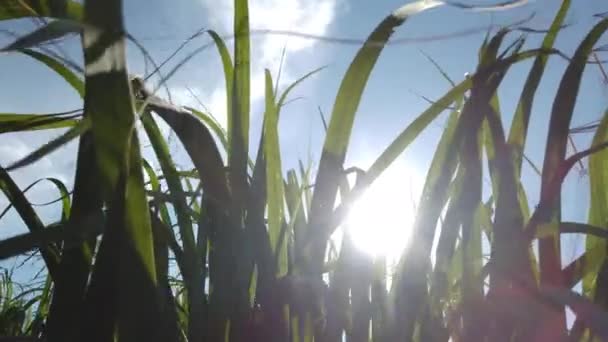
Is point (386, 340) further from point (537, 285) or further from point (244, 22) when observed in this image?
point (244, 22)

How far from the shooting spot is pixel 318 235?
0.55 m

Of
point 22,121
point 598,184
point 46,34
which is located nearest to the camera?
point 46,34

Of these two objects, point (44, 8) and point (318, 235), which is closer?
point (44, 8)

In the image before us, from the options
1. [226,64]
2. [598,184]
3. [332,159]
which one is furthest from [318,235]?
[598,184]

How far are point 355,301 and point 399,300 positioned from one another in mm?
40

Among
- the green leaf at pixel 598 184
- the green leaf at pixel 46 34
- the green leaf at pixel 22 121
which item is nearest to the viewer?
the green leaf at pixel 46 34

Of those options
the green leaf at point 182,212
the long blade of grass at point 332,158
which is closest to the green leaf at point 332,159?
the long blade of grass at point 332,158

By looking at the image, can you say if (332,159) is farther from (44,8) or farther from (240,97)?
(44,8)

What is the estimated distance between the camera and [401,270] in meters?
0.56

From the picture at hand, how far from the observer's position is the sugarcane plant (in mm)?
408

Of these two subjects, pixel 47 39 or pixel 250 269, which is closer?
pixel 47 39

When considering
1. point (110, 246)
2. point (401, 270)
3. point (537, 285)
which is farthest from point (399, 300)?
point (110, 246)

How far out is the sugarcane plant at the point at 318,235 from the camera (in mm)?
408

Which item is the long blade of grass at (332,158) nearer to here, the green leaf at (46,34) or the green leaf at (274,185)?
the green leaf at (274,185)
